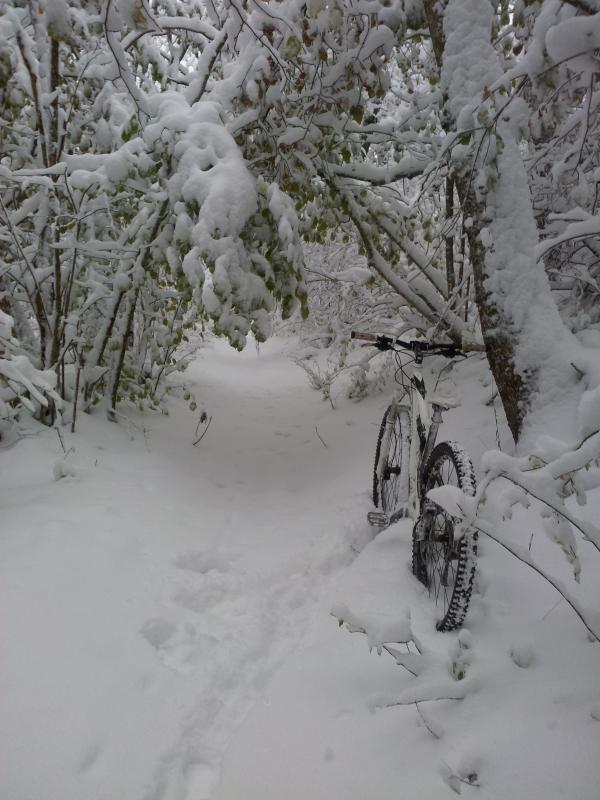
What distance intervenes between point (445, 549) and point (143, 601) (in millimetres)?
1464

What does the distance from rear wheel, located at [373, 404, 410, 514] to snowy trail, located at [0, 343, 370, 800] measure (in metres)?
0.30

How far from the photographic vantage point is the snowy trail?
5.15 ft

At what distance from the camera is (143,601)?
7.45 ft

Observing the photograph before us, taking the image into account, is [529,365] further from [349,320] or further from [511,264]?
[349,320]

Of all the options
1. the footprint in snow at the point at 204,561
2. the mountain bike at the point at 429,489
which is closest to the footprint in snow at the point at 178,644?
the footprint in snow at the point at 204,561

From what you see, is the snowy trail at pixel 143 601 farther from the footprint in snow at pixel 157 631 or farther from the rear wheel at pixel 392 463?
the rear wheel at pixel 392 463

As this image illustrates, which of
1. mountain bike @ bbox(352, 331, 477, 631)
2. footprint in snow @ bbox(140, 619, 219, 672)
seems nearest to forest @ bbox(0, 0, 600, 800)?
footprint in snow @ bbox(140, 619, 219, 672)

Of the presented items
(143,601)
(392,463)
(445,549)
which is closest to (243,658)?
(143,601)

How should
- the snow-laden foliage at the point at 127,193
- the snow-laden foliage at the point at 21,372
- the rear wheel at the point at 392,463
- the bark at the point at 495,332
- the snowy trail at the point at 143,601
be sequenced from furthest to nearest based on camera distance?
1. the rear wheel at the point at 392,463
2. the snow-laden foliage at the point at 127,193
3. the bark at the point at 495,332
4. the snow-laden foliage at the point at 21,372
5. the snowy trail at the point at 143,601

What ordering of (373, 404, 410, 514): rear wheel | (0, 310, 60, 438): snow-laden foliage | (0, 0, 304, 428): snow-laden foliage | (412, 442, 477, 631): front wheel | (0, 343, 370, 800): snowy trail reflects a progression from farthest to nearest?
(373, 404, 410, 514): rear wheel
(0, 0, 304, 428): snow-laden foliage
(0, 310, 60, 438): snow-laden foliage
(412, 442, 477, 631): front wheel
(0, 343, 370, 800): snowy trail

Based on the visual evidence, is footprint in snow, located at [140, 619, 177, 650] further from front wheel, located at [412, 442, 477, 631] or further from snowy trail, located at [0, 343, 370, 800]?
front wheel, located at [412, 442, 477, 631]

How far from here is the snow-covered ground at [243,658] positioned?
1452mm

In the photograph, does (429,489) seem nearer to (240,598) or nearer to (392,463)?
(392,463)

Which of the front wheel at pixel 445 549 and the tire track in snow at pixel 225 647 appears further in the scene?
the front wheel at pixel 445 549
